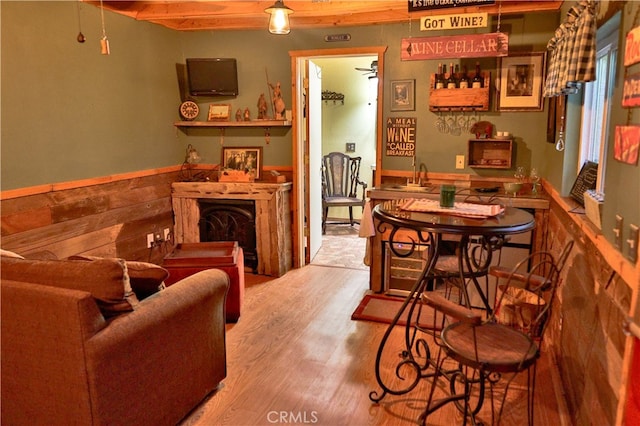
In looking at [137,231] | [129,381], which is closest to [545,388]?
[129,381]

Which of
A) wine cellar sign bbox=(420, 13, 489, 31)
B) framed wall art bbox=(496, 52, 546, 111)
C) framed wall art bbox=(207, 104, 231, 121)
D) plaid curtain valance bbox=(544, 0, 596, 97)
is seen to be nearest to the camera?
plaid curtain valance bbox=(544, 0, 596, 97)

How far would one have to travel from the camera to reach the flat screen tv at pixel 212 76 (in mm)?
4578

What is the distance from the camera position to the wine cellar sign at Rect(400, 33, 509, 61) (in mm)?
3381

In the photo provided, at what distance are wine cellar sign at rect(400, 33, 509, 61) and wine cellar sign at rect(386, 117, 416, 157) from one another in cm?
77

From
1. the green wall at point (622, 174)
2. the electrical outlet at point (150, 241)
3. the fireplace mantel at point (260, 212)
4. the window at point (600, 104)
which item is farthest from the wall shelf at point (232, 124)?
the green wall at point (622, 174)

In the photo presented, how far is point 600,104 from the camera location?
102 inches

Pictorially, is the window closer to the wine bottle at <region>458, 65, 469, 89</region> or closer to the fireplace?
the wine bottle at <region>458, 65, 469, 89</region>

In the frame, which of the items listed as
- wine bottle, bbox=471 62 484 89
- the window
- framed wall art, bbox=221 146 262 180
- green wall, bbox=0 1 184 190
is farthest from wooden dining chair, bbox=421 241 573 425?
framed wall art, bbox=221 146 262 180

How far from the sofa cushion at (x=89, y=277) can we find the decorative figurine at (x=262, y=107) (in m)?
2.98

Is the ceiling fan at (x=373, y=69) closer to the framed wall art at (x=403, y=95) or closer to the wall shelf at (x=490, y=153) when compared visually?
the framed wall art at (x=403, y=95)

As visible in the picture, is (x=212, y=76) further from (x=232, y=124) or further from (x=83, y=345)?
(x=83, y=345)

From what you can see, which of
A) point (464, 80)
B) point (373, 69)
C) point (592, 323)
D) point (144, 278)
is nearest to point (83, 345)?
point (144, 278)

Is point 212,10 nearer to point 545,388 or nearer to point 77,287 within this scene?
point 77,287

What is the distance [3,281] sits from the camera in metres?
1.83
